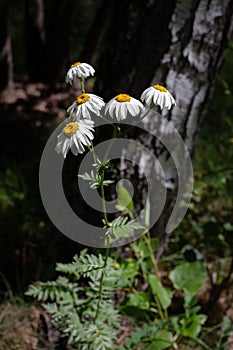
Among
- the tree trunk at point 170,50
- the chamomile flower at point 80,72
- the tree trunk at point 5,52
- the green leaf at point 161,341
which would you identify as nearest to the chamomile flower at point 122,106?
the chamomile flower at point 80,72

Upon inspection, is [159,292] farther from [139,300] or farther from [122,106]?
[122,106]

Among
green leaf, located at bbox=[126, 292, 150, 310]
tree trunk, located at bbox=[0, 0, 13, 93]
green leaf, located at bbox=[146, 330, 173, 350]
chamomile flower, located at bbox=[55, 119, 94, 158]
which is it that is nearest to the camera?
chamomile flower, located at bbox=[55, 119, 94, 158]

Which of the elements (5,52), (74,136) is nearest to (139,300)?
(74,136)

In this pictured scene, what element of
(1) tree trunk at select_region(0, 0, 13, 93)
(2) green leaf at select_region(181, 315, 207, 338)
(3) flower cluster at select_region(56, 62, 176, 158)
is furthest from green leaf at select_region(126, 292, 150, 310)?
(1) tree trunk at select_region(0, 0, 13, 93)

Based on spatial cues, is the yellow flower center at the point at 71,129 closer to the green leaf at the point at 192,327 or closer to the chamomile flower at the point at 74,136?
the chamomile flower at the point at 74,136

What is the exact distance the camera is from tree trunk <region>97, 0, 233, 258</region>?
4.86 feet

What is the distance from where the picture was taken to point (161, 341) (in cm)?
150

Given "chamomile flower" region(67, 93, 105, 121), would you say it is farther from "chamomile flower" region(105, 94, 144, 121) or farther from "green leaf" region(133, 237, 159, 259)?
"green leaf" region(133, 237, 159, 259)

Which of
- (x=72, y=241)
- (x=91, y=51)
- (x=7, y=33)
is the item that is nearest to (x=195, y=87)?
(x=72, y=241)

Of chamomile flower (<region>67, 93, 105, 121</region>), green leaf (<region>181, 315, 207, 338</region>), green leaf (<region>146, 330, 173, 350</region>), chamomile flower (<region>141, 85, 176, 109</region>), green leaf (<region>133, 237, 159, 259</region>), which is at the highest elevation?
chamomile flower (<region>141, 85, 176, 109</region>)

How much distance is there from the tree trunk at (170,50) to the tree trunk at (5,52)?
268 cm

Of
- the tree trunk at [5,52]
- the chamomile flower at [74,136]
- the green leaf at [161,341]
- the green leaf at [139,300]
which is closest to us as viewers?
the chamomile flower at [74,136]

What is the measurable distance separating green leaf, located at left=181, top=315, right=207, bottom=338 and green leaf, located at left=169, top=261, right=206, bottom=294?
0.38 ft

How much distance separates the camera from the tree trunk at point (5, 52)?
394cm
